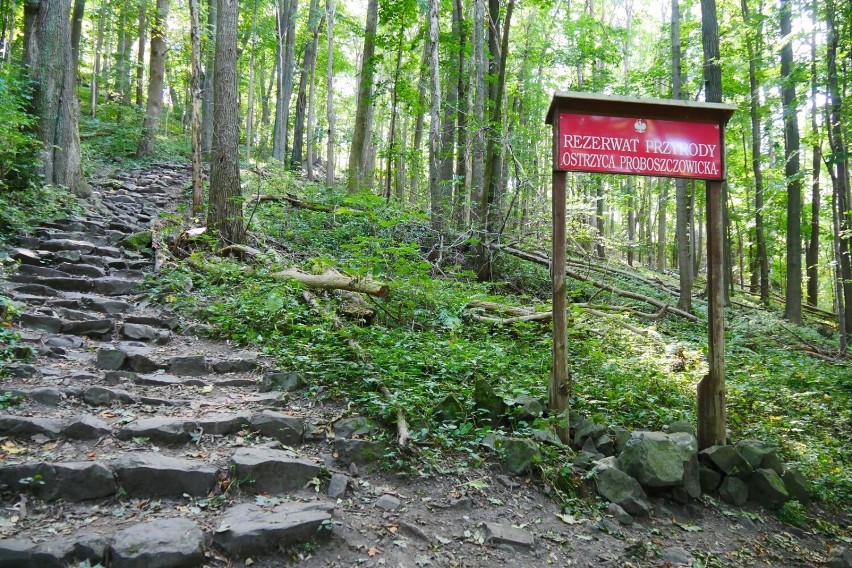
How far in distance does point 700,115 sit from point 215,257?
24.7 feet

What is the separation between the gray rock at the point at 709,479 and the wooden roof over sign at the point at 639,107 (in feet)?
10.4

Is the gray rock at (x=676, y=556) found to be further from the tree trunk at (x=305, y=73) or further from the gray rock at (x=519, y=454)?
the tree trunk at (x=305, y=73)

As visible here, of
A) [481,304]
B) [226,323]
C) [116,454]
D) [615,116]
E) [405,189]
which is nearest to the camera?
[116,454]

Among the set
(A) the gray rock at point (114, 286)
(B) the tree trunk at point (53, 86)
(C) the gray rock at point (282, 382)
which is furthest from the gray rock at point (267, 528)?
(B) the tree trunk at point (53, 86)

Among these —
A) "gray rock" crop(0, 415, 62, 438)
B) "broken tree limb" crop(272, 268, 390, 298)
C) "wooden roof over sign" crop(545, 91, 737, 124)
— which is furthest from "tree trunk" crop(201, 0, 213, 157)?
"wooden roof over sign" crop(545, 91, 737, 124)

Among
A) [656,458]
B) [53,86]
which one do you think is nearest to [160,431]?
[656,458]

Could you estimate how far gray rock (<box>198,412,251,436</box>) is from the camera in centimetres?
425

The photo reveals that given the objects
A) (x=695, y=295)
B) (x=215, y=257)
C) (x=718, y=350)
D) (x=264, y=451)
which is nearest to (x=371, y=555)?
(x=264, y=451)

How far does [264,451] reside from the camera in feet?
12.8

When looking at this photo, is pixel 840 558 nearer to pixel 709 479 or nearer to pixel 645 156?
pixel 709 479

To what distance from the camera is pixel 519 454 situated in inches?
Result: 167

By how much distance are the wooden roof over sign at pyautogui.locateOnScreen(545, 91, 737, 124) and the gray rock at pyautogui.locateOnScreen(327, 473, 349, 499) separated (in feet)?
11.8

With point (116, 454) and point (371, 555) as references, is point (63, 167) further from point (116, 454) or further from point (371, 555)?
point (371, 555)

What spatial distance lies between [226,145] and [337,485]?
7.93 m
